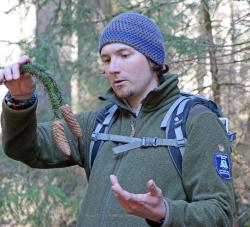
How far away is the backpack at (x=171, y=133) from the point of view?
2623 mm

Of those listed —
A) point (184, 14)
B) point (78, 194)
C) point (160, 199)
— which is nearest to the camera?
point (160, 199)

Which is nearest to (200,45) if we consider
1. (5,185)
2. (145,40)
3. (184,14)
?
(184,14)

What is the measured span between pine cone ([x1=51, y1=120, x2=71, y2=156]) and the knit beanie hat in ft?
2.32

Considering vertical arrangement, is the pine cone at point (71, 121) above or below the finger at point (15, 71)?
below

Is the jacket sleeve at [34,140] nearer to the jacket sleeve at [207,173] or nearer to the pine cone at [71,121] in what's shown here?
the pine cone at [71,121]

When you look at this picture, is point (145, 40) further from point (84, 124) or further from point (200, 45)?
point (200, 45)

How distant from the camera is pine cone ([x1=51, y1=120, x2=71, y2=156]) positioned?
7.91ft

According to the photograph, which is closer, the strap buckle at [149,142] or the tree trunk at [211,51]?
the strap buckle at [149,142]

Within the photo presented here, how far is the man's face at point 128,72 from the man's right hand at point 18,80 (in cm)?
42

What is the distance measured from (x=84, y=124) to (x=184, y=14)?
324 centimetres

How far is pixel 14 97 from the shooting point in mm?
2904

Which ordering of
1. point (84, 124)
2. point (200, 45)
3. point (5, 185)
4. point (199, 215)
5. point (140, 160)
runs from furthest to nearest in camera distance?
point (5, 185) < point (200, 45) < point (84, 124) < point (140, 160) < point (199, 215)

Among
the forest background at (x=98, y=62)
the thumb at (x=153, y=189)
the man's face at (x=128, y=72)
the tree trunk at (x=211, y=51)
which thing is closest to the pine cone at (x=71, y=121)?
A: the man's face at (x=128, y=72)

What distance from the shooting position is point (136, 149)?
2.75 m
